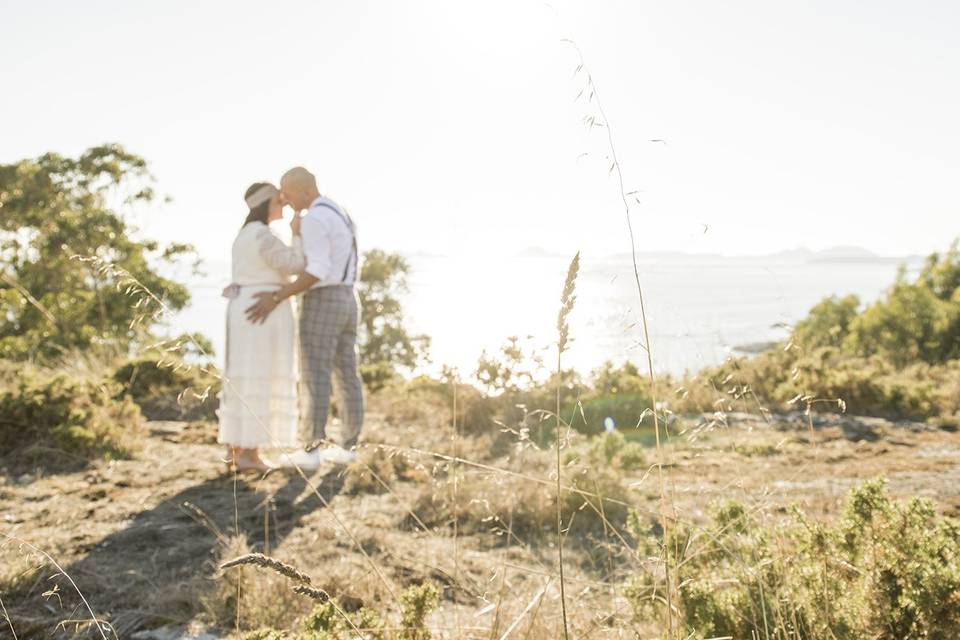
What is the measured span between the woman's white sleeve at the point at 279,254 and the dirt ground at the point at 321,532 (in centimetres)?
151

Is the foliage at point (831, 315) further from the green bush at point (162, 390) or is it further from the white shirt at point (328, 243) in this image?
the white shirt at point (328, 243)

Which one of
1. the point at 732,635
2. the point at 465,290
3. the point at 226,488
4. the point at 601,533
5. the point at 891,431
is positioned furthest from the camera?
the point at 465,290

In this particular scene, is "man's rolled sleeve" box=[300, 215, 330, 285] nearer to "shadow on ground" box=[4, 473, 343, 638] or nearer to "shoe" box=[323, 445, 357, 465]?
"shoe" box=[323, 445, 357, 465]

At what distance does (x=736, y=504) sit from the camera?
8.56 ft

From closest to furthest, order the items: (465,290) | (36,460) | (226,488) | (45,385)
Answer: (226,488), (36,460), (45,385), (465,290)

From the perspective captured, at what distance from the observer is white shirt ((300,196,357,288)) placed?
16.1ft

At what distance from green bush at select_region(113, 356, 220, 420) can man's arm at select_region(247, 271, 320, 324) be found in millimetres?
2397

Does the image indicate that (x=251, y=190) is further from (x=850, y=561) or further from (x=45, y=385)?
(x=850, y=561)

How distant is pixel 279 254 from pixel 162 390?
380 cm

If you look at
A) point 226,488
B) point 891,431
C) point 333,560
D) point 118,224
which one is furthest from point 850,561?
point 118,224

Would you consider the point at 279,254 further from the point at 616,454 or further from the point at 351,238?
the point at 616,454

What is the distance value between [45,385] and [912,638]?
242 inches

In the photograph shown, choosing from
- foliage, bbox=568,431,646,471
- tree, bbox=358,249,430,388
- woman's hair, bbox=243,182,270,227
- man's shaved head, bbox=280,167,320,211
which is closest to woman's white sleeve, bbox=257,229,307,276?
Answer: woman's hair, bbox=243,182,270,227

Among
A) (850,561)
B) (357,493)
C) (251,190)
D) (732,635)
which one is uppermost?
(251,190)
